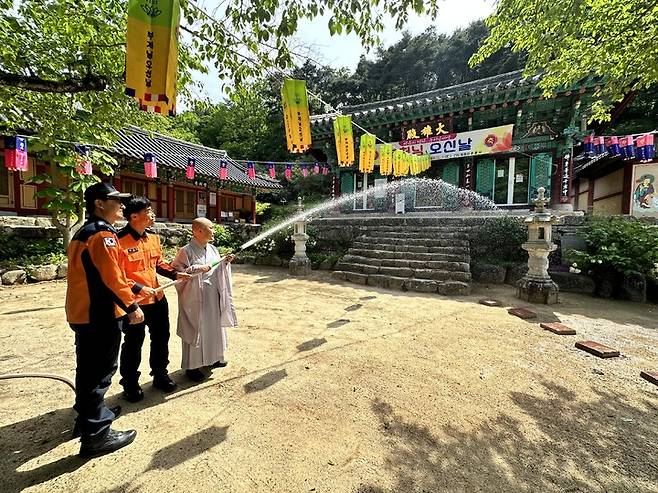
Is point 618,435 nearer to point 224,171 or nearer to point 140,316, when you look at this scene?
point 140,316

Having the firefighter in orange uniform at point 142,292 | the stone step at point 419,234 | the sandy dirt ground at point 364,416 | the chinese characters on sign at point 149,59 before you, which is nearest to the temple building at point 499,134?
the stone step at point 419,234

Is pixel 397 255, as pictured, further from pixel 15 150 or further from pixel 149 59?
pixel 15 150

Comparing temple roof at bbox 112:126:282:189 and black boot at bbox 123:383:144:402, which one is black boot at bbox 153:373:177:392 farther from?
temple roof at bbox 112:126:282:189

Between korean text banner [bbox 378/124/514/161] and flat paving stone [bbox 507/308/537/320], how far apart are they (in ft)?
26.5

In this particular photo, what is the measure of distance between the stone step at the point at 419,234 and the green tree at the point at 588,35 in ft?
16.4

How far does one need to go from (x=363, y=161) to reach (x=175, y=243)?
29.9ft

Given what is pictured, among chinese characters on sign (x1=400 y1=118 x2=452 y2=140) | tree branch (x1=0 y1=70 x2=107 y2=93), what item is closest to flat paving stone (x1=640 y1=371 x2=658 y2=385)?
tree branch (x1=0 y1=70 x2=107 y2=93)

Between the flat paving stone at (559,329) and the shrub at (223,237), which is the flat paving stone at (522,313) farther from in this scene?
the shrub at (223,237)

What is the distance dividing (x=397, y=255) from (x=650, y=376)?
6.08m

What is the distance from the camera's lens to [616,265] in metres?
6.81

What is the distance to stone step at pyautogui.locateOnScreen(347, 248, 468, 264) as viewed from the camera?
8617 millimetres

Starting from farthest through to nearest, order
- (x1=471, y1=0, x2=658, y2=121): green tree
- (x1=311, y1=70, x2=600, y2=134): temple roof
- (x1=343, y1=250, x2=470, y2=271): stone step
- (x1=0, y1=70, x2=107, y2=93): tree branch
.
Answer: (x1=311, y1=70, x2=600, y2=134): temple roof
(x1=343, y1=250, x2=470, y2=271): stone step
(x1=471, y1=0, x2=658, y2=121): green tree
(x1=0, y1=70, x2=107, y2=93): tree branch

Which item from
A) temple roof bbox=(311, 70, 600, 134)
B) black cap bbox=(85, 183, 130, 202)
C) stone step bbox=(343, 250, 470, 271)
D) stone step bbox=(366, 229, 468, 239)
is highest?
temple roof bbox=(311, 70, 600, 134)

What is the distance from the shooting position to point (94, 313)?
2.09 m
